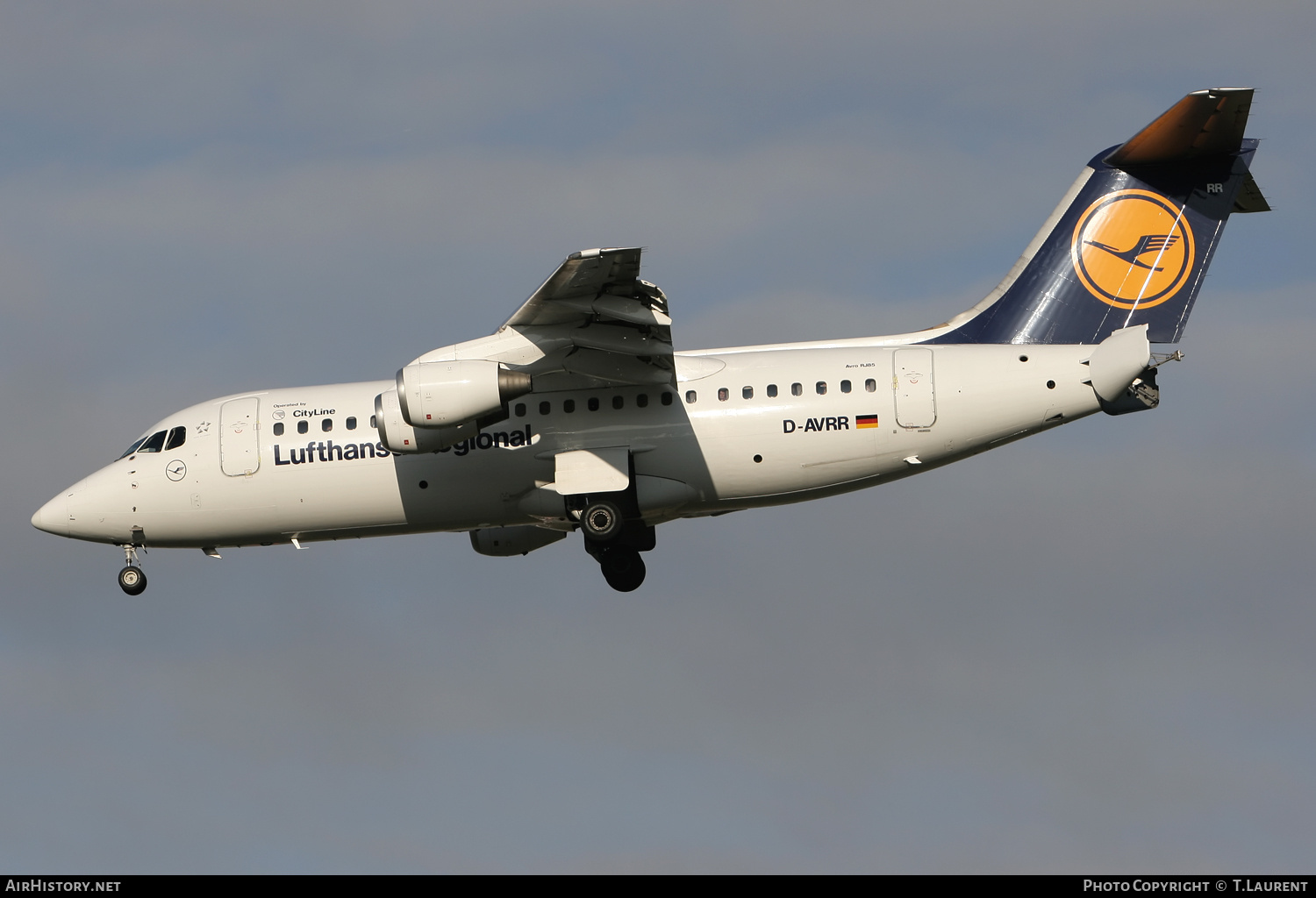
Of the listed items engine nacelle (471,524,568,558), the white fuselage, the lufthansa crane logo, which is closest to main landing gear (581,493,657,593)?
the white fuselage

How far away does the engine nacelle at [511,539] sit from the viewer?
1001 inches

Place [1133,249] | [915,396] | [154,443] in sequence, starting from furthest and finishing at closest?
[154,443] < [1133,249] < [915,396]

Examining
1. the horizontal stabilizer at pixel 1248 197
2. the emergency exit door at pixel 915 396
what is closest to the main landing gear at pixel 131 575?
the emergency exit door at pixel 915 396

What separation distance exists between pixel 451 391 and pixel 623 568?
5.15 metres

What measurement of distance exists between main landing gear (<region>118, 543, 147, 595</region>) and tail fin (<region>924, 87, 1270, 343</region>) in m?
11.3

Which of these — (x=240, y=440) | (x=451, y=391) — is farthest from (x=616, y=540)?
(x=240, y=440)

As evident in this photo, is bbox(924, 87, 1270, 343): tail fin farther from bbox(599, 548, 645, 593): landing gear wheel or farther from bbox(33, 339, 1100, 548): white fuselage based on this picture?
bbox(599, 548, 645, 593): landing gear wheel

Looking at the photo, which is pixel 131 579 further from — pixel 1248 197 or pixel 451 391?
pixel 1248 197

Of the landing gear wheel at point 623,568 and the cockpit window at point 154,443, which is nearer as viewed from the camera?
the cockpit window at point 154,443

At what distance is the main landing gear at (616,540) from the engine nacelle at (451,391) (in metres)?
2.22

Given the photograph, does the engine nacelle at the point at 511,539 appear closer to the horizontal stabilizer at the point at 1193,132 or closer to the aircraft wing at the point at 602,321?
the aircraft wing at the point at 602,321

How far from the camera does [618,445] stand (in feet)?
73.4

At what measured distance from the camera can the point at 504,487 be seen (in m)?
22.7

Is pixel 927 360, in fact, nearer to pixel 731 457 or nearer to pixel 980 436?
pixel 980 436
